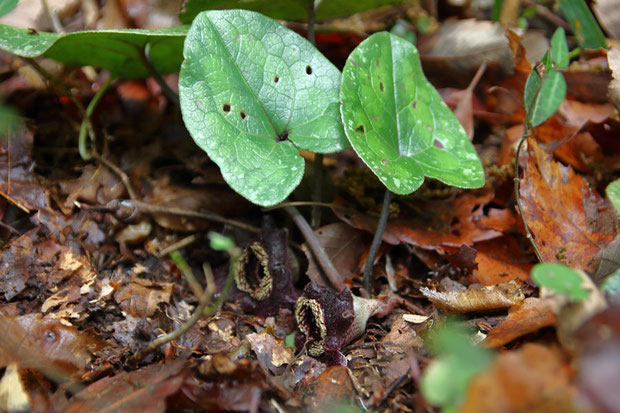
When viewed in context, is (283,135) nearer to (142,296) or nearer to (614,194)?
(142,296)

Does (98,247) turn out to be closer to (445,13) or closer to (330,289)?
(330,289)

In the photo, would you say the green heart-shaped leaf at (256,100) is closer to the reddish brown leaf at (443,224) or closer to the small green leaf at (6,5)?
the reddish brown leaf at (443,224)

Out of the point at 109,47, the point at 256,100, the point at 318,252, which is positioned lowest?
the point at 318,252

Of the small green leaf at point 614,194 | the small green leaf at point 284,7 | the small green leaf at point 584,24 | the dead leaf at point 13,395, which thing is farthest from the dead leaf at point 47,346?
the small green leaf at point 584,24

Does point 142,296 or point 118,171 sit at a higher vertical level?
point 118,171

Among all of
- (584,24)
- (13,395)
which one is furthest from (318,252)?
(584,24)

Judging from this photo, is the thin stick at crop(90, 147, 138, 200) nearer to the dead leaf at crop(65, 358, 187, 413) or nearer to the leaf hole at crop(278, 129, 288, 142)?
the leaf hole at crop(278, 129, 288, 142)
